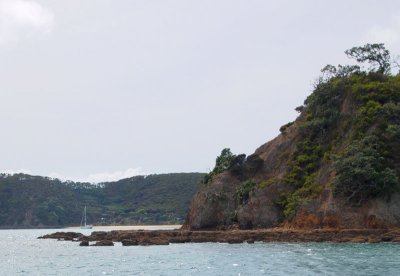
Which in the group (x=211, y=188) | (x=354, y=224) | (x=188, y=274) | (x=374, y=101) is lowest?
(x=188, y=274)

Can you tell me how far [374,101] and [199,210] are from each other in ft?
104

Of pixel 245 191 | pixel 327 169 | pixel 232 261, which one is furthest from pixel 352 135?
pixel 232 261

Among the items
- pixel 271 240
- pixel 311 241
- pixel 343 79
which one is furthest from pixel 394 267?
pixel 343 79

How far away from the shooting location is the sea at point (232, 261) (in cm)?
4428

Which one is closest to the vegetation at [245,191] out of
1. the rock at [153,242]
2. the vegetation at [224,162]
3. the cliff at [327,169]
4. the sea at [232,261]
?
the cliff at [327,169]

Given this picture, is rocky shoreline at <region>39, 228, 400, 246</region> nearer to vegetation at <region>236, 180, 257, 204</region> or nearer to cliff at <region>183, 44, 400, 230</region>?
cliff at <region>183, 44, 400, 230</region>

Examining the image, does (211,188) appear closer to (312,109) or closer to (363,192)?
(312,109)

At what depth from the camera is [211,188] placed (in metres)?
96.7

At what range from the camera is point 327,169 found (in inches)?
3285

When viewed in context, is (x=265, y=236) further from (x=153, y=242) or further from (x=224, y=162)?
(x=224, y=162)

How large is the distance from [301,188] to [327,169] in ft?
15.2

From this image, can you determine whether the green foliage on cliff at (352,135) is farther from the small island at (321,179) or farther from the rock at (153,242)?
the rock at (153,242)

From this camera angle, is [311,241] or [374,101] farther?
[374,101]

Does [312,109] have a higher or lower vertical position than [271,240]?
higher
